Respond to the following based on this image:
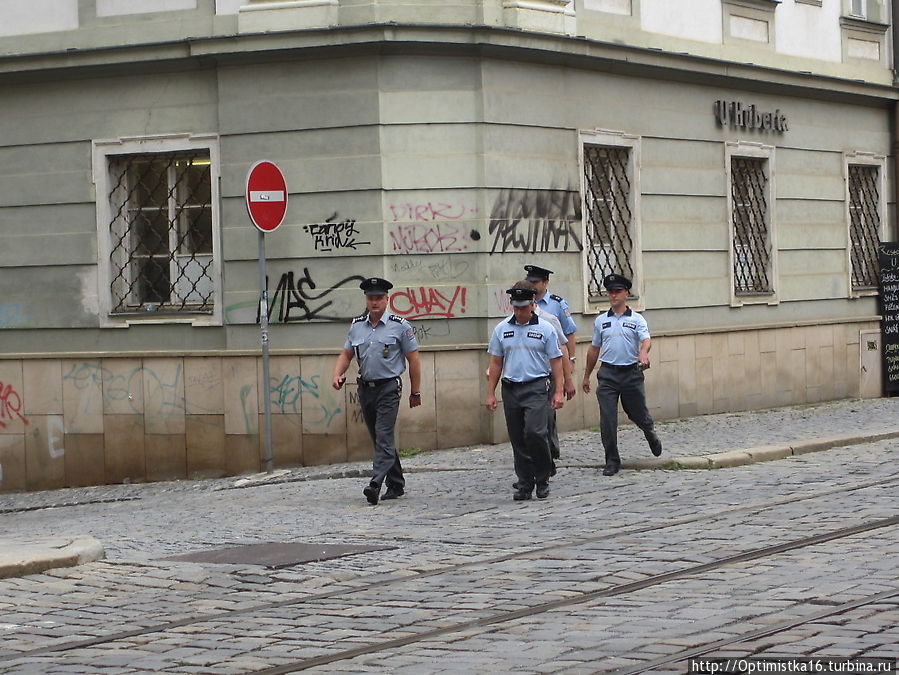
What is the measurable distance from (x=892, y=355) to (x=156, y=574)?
15505mm

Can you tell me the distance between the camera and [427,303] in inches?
650

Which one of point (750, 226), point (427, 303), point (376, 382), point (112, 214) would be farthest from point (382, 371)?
point (750, 226)

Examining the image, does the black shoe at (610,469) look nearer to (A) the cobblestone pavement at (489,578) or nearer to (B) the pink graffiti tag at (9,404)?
(A) the cobblestone pavement at (489,578)

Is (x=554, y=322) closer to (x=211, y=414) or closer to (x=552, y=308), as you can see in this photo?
(x=552, y=308)

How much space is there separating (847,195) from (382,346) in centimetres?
1150

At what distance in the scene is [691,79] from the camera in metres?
19.4

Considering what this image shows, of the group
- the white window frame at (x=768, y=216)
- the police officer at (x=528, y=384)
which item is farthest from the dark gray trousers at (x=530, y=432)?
the white window frame at (x=768, y=216)

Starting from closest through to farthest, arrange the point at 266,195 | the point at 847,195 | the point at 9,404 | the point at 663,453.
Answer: the point at 663,453, the point at 266,195, the point at 9,404, the point at 847,195

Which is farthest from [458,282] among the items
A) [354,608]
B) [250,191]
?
[354,608]

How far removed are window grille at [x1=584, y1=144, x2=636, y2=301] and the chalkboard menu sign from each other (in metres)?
5.81

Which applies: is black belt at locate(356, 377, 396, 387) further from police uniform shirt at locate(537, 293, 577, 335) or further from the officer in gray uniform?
police uniform shirt at locate(537, 293, 577, 335)

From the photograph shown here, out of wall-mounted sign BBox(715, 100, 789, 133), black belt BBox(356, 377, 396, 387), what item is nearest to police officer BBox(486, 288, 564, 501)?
black belt BBox(356, 377, 396, 387)

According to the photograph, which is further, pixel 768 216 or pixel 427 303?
pixel 768 216

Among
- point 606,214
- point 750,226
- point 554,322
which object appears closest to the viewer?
point 554,322
